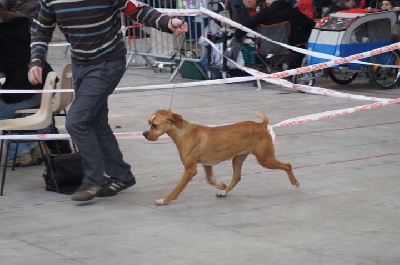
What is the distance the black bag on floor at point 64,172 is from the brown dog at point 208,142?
36.7 inches

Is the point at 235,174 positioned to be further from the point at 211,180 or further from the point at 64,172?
the point at 64,172

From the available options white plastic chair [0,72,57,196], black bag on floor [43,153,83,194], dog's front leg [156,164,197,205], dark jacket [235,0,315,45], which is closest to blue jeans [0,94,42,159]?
white plastic chair [0,72,57,196]

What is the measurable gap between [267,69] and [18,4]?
6332 millimetres

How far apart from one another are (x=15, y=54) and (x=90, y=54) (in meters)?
1.83

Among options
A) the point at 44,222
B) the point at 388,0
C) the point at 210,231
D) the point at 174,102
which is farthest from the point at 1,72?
the point at 388,0

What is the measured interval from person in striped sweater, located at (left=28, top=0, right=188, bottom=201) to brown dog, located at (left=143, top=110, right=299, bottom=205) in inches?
20.6

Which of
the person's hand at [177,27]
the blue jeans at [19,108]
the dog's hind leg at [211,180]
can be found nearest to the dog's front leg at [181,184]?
the dog's hind leg at [211,180]

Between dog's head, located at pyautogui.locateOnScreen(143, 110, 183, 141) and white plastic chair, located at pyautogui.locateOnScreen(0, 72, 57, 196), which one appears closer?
dog's head, located at pyautogui.locateOnScreen(143, 110, 183, 141)

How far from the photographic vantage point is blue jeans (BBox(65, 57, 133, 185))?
7.50 metres

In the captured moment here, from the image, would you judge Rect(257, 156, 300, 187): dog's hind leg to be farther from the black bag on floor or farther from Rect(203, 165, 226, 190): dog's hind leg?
the black bag on floor

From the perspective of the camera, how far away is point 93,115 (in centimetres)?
763

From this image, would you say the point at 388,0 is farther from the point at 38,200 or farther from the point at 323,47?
the point at 38,200

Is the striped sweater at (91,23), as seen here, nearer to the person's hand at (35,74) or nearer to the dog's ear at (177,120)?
the person's hand at (35,74)

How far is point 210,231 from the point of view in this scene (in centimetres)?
673
